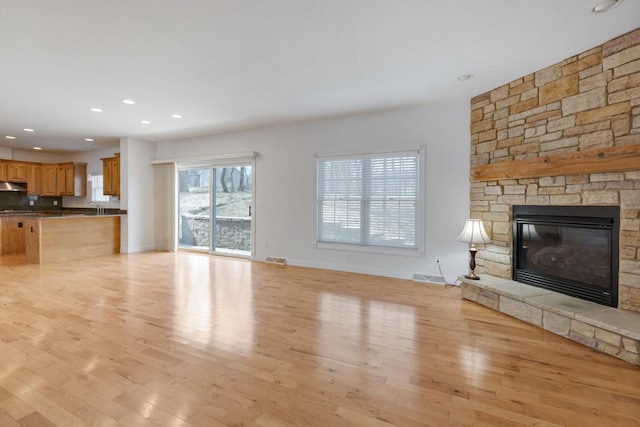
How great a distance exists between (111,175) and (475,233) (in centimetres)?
824

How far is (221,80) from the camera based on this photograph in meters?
3.78

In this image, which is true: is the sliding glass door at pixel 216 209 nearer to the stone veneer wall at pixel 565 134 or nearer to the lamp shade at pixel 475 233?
the lamp shade at pixel 475 233

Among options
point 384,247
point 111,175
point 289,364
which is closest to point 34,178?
point 111,175

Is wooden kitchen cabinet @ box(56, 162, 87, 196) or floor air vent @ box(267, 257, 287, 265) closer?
floor air vent @ box(267, 257, 287, 265)

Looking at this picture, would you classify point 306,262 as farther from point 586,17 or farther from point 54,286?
point 586,17

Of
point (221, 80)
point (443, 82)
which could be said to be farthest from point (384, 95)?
point (221, 80)

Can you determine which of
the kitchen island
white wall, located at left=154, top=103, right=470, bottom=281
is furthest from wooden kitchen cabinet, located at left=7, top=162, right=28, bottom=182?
white wall, located at left=154, top=103, right=470, bottom=281

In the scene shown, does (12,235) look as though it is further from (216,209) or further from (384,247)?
(384,247)

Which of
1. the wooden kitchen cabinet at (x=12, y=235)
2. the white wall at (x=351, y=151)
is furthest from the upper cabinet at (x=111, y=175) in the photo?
the white wall at (x=351, y=151)

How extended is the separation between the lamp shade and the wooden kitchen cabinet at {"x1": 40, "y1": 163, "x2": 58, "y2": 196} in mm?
10463

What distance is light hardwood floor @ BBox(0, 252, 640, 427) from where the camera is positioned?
1770mm

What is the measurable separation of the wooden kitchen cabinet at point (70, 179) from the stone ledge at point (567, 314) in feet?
32.9

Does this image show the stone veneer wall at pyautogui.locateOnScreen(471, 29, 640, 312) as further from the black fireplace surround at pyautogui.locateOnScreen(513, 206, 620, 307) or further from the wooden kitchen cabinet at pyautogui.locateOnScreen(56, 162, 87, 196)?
the wooden kitchen cabinet at pyautogui.locateOnScreen(56, 162, 87, 196)

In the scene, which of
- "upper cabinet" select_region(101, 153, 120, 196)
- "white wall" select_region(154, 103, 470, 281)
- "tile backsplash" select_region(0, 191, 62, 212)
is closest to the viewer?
"white wall" select_region(154, 103, 470, 281)
